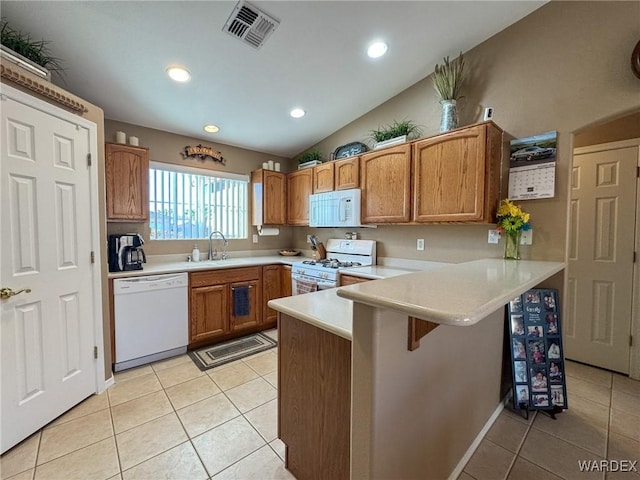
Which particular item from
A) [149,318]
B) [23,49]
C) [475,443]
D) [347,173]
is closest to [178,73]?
[23,49]

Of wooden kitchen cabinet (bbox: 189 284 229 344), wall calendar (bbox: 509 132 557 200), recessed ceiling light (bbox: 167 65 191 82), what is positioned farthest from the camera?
wooden kitchen cabinet (bbox: 189 284 229 344)

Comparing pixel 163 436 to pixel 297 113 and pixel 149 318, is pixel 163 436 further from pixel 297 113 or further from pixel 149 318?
pixel 297 113

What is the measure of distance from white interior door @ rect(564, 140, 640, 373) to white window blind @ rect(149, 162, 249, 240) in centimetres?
390

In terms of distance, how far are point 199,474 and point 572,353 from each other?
3.44 metres

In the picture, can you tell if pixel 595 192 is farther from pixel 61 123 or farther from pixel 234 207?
pixel 61 123

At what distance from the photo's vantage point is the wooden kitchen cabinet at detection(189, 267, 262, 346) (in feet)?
9.66

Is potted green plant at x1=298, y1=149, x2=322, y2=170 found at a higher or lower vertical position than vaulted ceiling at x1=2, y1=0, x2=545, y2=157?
lower

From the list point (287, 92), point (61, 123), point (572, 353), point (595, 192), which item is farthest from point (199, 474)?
point (595, 192)

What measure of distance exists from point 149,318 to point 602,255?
14.3ft

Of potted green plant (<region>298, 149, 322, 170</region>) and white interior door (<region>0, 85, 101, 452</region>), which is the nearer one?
white interior door (<region>0, 85, 101, 452</region>)

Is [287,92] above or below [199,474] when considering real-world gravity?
A: above

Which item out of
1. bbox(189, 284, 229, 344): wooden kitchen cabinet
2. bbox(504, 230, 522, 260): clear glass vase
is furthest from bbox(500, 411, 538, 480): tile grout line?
→ bbox(189, 284, 229, 344): wooden kitchen cabinet

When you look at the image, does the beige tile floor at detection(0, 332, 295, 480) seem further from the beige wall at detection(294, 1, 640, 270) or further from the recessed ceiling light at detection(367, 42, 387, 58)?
the recessed ceiling light at detection(367, 42, 387, 58)

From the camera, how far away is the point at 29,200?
67.2 inches
